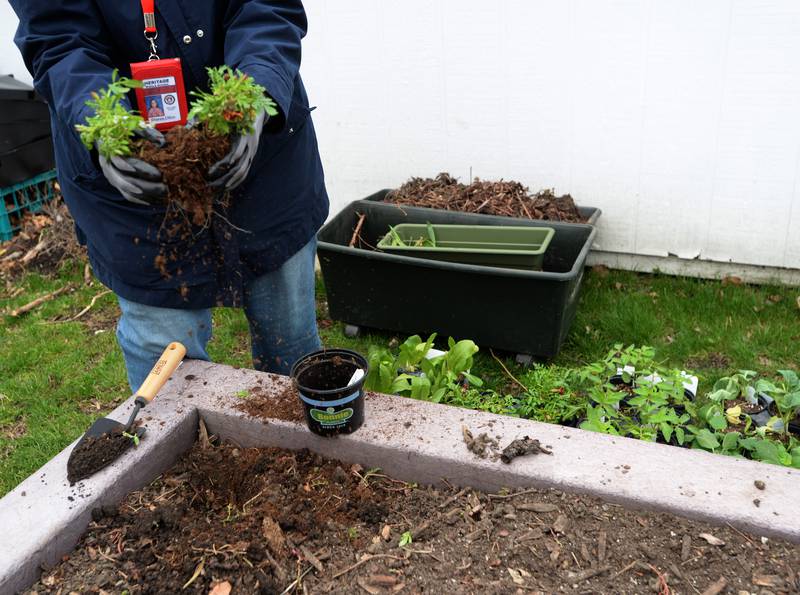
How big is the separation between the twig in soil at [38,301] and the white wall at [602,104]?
198 cm

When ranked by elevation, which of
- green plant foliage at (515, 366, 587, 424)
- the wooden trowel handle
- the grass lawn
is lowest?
the grass lawn

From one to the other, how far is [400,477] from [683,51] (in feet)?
9.19

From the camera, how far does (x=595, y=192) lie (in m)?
4.04

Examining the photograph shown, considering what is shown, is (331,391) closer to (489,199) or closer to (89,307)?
(489,199)

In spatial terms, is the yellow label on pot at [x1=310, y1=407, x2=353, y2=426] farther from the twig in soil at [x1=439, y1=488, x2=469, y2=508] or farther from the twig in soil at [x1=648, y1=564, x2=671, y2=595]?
the twig in soil at [x1=648, y1=564, x2=671, y2=595]

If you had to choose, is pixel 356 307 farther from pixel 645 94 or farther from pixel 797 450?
pixel 797 450

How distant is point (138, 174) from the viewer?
1670mm

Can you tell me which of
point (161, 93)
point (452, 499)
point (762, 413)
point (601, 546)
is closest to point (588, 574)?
point (601, 546)

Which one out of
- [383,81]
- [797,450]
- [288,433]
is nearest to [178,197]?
[288,433]

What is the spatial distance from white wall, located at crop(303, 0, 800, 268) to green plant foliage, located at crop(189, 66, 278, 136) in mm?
2470

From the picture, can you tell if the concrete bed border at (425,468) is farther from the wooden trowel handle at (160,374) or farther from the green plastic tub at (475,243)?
the green plastic tub at (475,243)

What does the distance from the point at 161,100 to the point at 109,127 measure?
0.27 metres

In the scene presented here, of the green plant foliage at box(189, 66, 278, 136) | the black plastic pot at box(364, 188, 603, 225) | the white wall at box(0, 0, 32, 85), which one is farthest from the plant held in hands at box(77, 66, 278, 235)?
the white wall at box(0, 0, 32, 85)

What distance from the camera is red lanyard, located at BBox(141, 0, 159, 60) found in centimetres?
186
